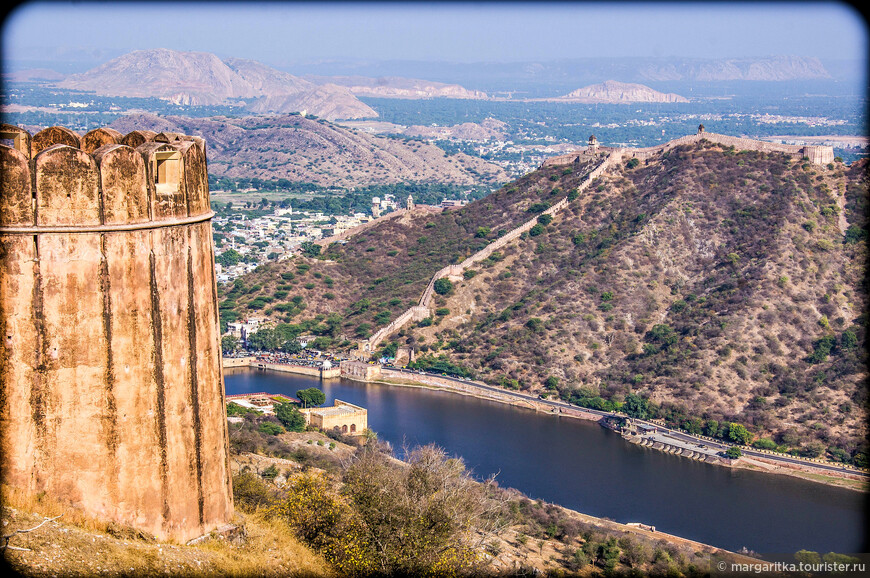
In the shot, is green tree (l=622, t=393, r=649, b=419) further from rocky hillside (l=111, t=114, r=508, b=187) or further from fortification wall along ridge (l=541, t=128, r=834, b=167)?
rocky hillside (l=111, t=114, r=508, b=187)

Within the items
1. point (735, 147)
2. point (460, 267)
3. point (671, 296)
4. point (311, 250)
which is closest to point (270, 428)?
point (671, 296)

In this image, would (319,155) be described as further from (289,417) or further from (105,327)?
(105,327)

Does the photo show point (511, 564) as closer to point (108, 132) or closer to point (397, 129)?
point (108, 132)

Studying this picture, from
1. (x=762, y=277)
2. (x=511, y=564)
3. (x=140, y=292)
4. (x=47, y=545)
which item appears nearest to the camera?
(x=47, y=545)

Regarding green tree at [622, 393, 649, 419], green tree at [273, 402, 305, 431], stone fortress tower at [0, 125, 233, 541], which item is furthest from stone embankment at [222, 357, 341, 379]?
stone fortress tower at [0, 125, 233, 541]

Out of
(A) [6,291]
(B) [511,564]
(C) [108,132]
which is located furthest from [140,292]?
(B) [511,564]

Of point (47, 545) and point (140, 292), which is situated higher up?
point (140, 292)
